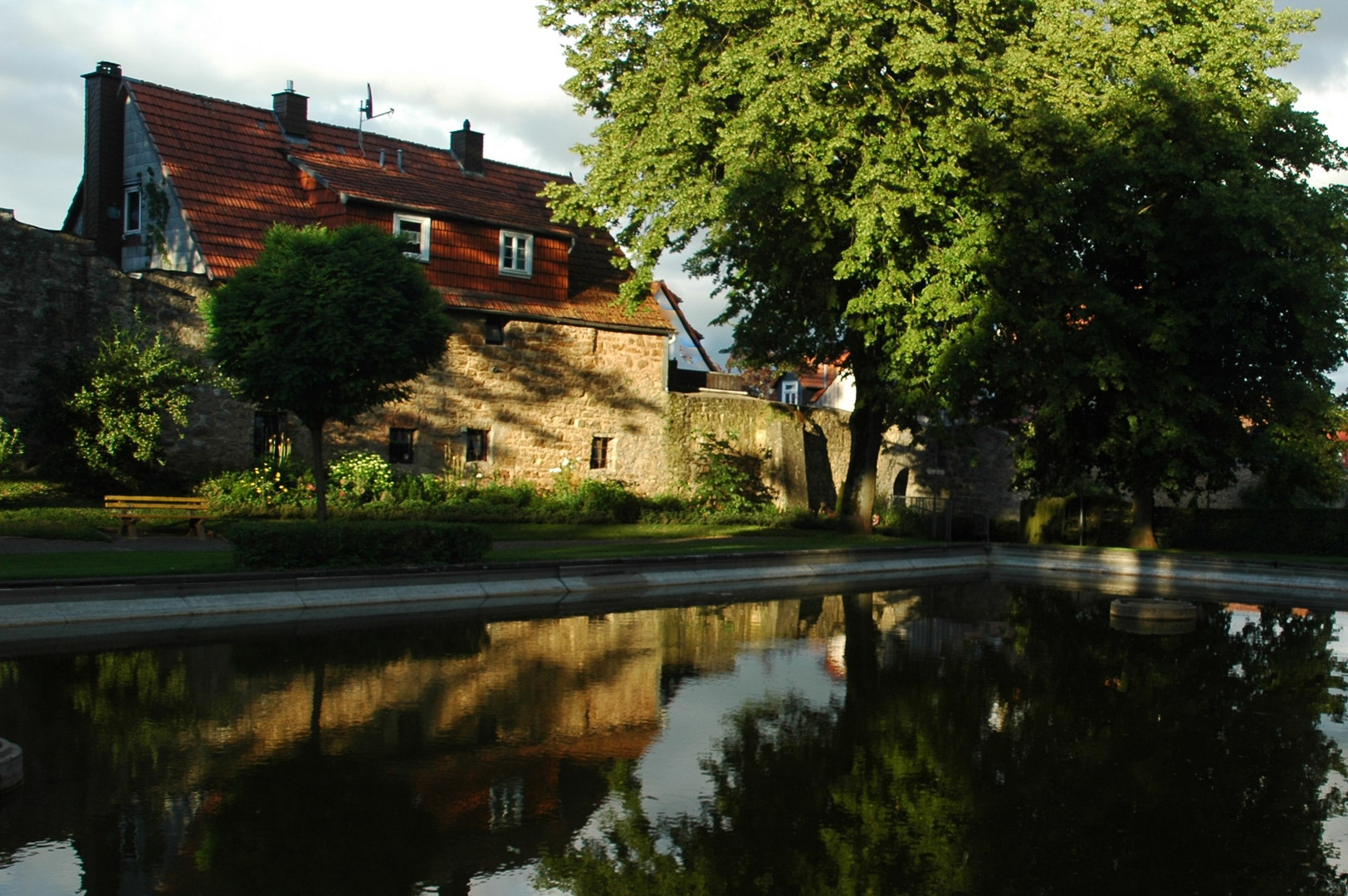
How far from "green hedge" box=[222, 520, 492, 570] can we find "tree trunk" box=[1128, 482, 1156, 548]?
2012cm

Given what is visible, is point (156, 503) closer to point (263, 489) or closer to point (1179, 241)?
point (263, 489)

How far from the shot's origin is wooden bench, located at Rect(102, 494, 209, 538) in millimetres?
21656

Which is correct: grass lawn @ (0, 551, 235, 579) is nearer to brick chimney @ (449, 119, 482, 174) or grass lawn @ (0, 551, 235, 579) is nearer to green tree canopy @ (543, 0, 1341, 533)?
green tree canopy @ (543, 0, 1341, 533)

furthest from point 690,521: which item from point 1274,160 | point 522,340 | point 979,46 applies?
point 1274,160

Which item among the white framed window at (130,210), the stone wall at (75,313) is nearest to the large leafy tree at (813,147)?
the stone wall at (75,313)

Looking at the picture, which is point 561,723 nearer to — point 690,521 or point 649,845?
point 649,845

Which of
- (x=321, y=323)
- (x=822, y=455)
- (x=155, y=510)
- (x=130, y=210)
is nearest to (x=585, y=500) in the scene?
(x=822, y=455)

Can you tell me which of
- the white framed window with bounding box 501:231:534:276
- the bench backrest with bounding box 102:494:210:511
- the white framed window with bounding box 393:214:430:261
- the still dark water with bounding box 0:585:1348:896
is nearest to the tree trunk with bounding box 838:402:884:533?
the white framed window with bounding box 501:231:534:276

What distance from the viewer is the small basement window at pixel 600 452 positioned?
33.7 meters

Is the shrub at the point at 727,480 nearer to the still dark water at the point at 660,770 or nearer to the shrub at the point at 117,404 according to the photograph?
the shrub at the point at 117,404

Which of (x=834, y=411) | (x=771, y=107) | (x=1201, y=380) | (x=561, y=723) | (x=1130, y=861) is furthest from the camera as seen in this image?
(x=834, y=411)

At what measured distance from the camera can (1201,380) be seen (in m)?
29.0

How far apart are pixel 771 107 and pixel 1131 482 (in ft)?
47.0

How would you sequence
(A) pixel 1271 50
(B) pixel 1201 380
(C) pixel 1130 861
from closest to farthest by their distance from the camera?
1. (C) pixel 1130 861
2. (A) pixel 1271 50
3. (B) pixel 1201 380
